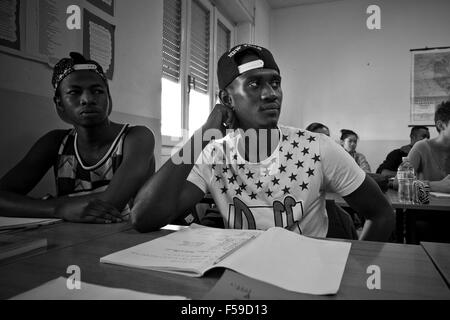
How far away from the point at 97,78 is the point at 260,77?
2.42 feet

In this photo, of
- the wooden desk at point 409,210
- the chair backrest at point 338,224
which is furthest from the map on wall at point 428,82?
the chair backrest at point 338,224

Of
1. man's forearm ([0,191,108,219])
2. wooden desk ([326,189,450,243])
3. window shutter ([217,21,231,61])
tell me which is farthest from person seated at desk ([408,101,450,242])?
window shutter ([217,21,231,61])

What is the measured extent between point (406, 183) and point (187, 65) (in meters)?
2.28

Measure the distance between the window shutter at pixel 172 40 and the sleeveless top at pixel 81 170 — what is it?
1714 millimetres

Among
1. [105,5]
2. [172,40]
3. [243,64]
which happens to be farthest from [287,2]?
[243,64]

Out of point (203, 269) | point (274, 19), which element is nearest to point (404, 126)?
point (274, 19)

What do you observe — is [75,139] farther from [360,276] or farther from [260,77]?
[360,276]

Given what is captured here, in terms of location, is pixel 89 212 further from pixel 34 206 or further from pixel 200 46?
pixel 200 46

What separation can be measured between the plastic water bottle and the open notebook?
4.47 feet

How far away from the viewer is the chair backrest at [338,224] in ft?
4.30

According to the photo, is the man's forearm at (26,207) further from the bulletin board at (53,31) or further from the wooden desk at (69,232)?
the bulletin board at (53,31)

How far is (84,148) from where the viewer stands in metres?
1.54

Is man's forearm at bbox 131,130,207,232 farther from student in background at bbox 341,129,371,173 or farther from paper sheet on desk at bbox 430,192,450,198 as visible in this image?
student in background at bbox 341,129,371,173

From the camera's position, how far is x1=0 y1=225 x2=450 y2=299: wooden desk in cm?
54
